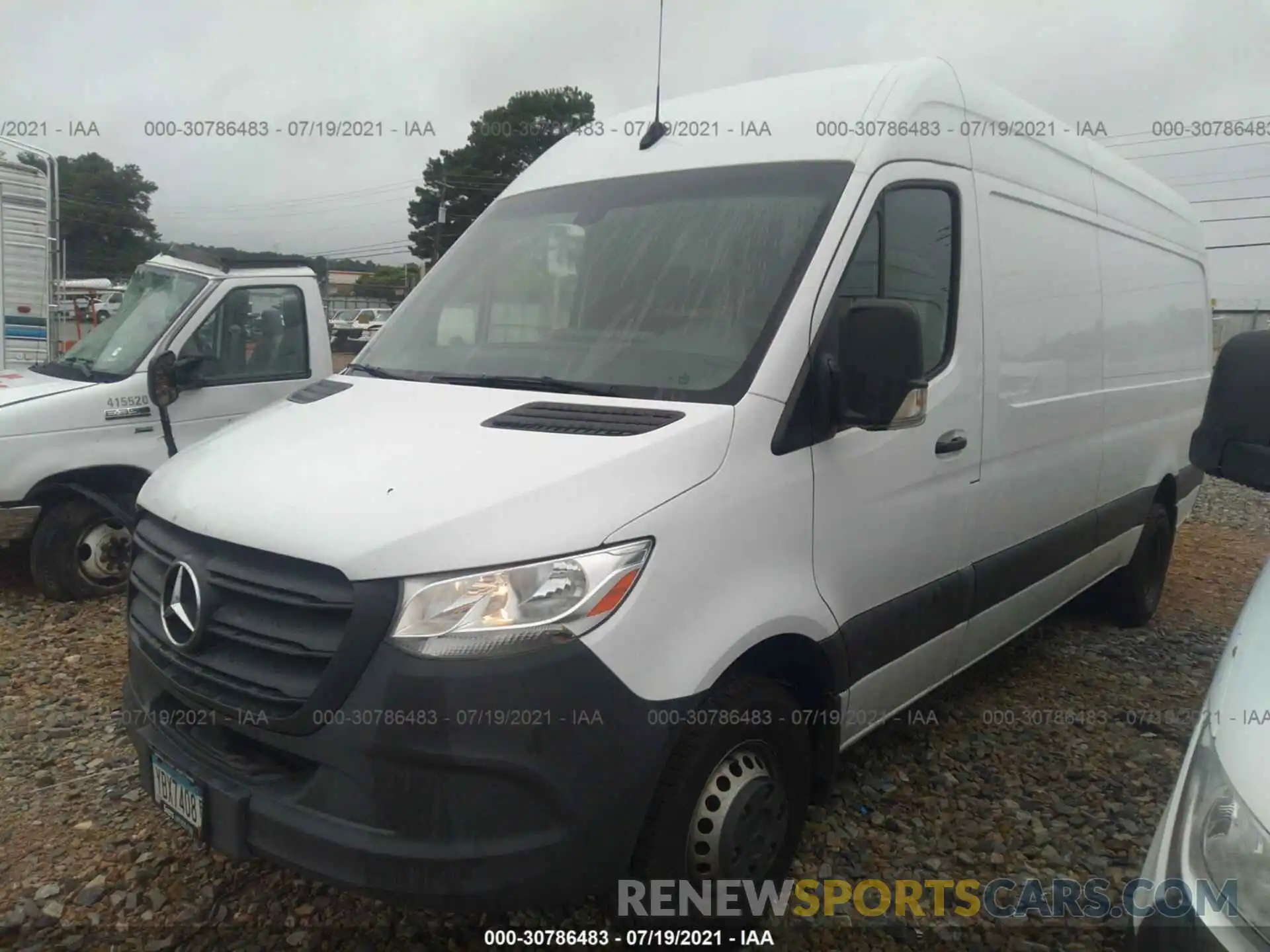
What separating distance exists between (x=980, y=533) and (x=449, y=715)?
2364mm

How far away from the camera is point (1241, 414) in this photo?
2.11m

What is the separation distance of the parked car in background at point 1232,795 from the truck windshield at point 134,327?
558 cm

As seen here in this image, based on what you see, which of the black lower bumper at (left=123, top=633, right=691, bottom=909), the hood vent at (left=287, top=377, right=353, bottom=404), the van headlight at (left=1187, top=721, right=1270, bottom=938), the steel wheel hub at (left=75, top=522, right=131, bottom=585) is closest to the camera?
the van headlight at (left=1187, top=721, right=1270, bottom=938)

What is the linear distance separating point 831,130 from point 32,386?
191 inches

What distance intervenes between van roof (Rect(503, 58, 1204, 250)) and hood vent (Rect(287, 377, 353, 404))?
111 centimetres

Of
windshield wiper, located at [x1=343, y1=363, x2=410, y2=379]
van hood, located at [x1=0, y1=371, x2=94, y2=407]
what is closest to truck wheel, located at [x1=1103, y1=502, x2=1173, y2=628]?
windshield wiper, located at [x1=343, y1=363, x2=410, y2=379]

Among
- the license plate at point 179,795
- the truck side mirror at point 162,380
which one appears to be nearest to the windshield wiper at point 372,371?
the license plate at point 179,795

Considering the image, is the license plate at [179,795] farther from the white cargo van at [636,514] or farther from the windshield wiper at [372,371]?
the windshield wiper at [372,371]

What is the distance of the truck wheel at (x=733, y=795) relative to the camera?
2.27 m

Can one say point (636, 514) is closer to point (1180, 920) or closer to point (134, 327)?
point (1180, 920)

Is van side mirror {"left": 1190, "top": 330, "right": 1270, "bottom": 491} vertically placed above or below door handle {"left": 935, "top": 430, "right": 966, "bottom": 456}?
above

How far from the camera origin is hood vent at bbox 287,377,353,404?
3.09 metres

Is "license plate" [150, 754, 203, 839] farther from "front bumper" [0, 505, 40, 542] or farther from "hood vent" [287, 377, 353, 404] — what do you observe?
"front bumper" [0, 505, 40, 542]

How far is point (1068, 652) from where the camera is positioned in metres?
5.27
